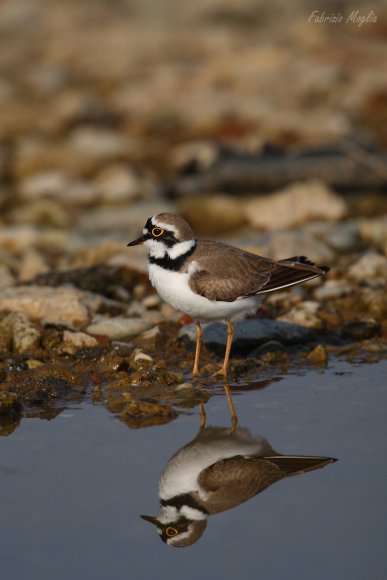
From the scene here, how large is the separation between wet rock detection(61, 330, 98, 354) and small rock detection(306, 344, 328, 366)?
2.00 m

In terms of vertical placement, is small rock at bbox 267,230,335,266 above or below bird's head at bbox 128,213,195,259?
above

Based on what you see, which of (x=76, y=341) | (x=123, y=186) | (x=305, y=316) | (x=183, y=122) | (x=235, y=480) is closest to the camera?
(x=235, y=480)

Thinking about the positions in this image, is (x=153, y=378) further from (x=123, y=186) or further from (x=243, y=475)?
(x=123, y=186)

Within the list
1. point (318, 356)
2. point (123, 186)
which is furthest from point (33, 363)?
point (123, 186)

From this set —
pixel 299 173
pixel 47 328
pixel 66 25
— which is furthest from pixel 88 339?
pixel 66 25

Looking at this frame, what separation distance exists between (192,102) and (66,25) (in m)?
6.73

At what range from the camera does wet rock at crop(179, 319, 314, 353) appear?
9039 mm

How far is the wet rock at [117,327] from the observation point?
9.23 meters

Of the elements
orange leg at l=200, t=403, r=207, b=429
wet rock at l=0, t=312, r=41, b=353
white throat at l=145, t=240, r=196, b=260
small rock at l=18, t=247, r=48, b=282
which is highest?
small rock at l=18, t=247, r=48, b=282

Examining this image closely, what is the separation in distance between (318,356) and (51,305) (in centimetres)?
280

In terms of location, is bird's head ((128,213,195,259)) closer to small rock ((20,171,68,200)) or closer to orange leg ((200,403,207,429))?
orange leg ((200,403,207,429))

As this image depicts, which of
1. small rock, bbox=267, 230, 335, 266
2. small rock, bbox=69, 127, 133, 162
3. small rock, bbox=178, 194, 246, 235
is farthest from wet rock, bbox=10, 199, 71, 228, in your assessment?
small rock, bbox=267, 230, 335, 266

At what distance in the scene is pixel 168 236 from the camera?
8266 millimetres

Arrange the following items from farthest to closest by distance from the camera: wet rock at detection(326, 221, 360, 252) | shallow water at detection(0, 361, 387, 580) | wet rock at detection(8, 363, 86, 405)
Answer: wet rock at detection(326, 221, 360, 252), wet rock at detection(8, 363, 86, 405), shallow water at detection(0, 361, 387, 580)
